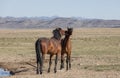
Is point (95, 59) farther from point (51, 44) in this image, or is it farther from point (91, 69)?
point (51, 44)

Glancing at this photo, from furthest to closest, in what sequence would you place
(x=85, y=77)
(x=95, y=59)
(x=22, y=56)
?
1. (x=22, y=56)
2. (x=95, y=59)
3. (x=85, y=77)

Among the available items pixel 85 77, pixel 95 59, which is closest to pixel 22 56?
pixel 95 59

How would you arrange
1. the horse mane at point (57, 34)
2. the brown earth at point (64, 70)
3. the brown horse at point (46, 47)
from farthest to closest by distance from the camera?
1. the horse mane at point (57, 34)
2. the brown horse at point (46, 47)
3. the brown earth at point (64, 70)

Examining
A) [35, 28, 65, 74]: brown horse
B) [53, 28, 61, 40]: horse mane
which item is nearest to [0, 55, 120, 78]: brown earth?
[35, 28, 65, 74]: brown horse

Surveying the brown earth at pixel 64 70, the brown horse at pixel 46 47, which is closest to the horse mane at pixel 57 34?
the brown horse at pixel 46 47

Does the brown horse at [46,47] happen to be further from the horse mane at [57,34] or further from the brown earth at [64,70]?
the brown earth at [64,70]

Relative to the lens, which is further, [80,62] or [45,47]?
[80,62]

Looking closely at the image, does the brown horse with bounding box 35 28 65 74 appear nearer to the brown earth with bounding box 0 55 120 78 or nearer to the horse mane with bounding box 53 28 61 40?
the horse mane with bounding box 53 28 61 40

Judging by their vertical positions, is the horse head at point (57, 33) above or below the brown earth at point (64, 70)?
above

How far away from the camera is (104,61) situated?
26.2 metres

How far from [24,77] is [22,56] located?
11867 millimetres

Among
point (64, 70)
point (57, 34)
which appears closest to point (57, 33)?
point (57, 34)

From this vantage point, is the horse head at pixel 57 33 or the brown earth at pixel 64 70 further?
the horse head at pixel 57 33

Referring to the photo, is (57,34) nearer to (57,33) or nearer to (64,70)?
(57,33)
